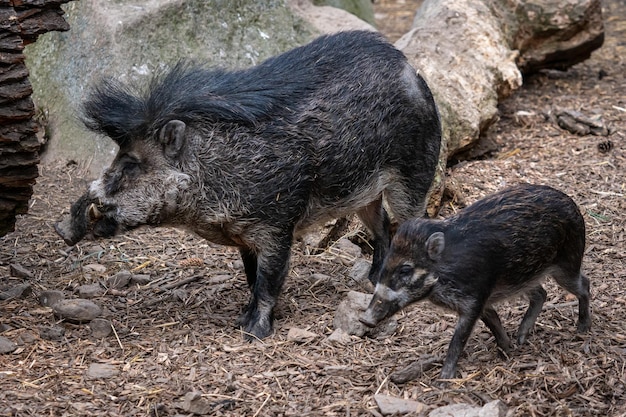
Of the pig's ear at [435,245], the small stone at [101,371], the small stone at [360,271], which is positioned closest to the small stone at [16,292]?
the small stone at [101,371]

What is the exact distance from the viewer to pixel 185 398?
15.7 ft

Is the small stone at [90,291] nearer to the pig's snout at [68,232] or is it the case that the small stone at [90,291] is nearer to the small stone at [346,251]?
the pig's snout at [68,232]

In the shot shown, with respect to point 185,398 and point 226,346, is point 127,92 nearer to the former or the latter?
point 226,346

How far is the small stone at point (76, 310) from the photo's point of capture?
5906 millimetres

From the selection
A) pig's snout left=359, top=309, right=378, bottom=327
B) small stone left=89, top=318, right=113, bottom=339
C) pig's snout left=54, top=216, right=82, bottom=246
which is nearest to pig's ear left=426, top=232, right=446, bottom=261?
pig's snout left=359, top=309, right=378, bottom=327

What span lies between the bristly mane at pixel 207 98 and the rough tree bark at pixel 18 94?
457 millimetres

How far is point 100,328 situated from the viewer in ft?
19.1

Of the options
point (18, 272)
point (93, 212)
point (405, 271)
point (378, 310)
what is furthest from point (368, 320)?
point (18, 272)

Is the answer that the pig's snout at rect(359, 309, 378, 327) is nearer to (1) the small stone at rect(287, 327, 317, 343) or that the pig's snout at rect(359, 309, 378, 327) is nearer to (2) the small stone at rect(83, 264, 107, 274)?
(1) the small stone at rect(287, 327, 317, 343)

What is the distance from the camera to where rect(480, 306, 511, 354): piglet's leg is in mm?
5207

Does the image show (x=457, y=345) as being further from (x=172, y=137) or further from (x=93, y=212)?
(x=93, y=212)

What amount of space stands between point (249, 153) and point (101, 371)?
1.60 meters

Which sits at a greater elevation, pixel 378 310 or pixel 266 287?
pixel 378 310

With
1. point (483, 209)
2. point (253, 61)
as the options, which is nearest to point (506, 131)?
point (253, 61)
